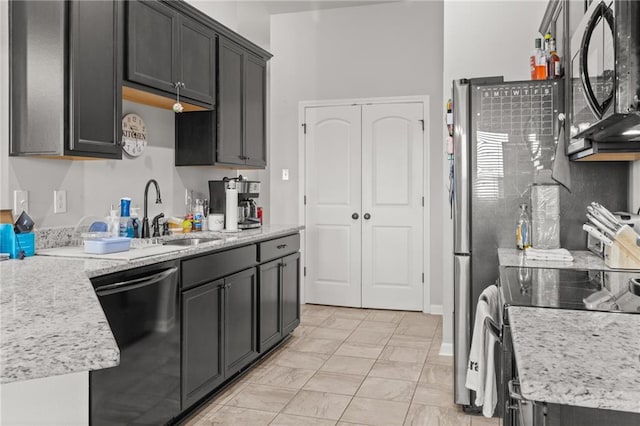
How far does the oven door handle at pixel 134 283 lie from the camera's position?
204cm

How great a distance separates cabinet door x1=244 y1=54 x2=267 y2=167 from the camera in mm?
4043

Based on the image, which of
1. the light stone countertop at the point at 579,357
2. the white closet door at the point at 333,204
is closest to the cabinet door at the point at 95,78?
the light stone countertop at the point at 579,357

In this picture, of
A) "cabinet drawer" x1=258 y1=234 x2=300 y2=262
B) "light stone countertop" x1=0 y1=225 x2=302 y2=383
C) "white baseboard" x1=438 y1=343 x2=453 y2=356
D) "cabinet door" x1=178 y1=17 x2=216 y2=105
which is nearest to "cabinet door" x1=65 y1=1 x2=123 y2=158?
"cabinet door" x1=178 y1=17 x2=216 y2=105

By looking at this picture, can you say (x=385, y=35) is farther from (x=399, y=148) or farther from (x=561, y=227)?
(x=561, y=227)

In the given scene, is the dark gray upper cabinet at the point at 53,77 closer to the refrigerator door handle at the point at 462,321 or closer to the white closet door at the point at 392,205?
the refrigerator door handle at the point at 462,321

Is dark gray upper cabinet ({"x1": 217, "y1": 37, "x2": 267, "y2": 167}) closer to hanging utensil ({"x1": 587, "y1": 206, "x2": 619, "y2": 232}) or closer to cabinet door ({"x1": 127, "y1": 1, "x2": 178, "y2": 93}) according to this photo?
cabinet door ({"x1": 127, "y1": 1, "x2": 178, "y2": 93})

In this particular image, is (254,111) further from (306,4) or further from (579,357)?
(579,357)

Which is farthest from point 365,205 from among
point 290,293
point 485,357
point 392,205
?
point 485,357

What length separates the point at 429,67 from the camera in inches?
200

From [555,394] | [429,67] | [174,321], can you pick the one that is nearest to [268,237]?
[174,321]

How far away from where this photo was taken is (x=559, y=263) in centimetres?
215

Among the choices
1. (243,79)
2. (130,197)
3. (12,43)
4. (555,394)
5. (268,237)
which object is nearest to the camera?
(555,394)

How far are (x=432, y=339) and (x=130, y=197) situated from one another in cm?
258

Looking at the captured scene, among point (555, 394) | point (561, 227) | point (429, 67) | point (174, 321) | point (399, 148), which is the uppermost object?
point (429, 67)
